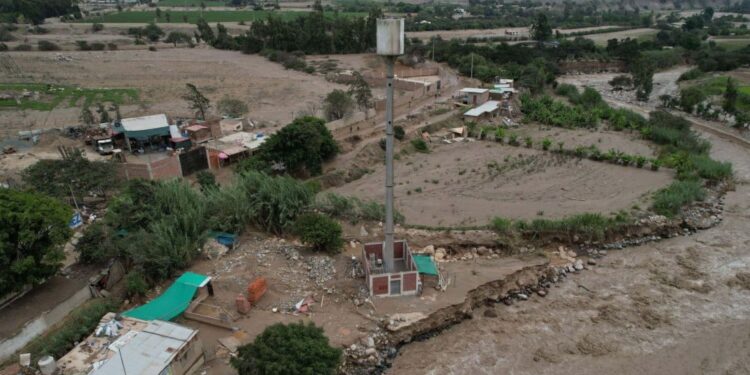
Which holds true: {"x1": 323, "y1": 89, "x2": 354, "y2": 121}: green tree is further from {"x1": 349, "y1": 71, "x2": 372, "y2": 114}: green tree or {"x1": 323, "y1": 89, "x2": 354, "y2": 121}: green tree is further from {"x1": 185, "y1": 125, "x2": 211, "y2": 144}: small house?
{"x1": 185, "y1": 125, "x2": 211, "y2": 144}: small house

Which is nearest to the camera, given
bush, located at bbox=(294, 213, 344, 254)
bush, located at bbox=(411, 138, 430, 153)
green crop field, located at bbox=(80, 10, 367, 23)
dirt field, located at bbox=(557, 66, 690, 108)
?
bush, located at bbox=(294, 213, 344, 254)

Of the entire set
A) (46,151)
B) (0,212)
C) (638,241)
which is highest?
(0,212)

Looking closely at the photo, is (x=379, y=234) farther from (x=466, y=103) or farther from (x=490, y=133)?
(x=466, y=103)

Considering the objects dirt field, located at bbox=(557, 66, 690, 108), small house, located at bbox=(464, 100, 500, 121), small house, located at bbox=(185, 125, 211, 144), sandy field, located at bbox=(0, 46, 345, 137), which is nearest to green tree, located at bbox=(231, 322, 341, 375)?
small house, located at bbox=(185, 125, 211, 144)

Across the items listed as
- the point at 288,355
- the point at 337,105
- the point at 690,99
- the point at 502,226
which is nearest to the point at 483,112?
the point at 337,105

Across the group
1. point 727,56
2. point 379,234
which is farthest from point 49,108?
point 727,56

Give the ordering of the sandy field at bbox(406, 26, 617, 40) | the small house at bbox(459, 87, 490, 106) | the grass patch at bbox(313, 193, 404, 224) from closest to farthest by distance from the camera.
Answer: the grass patch at bbox(313, 193, 404, 224) → the small house at bbox(459, 87, 490, 106) → the sandy field at bbox(406, 26, 617, 40)

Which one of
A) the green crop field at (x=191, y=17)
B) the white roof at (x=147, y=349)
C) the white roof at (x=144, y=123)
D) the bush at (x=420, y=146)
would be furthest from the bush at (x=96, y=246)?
the green crop field at (x=191, y=17)
